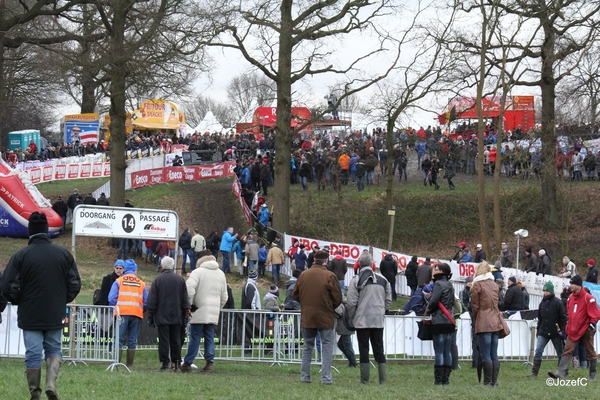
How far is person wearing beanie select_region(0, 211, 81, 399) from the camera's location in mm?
8734

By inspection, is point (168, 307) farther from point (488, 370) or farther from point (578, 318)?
point (578, 318)

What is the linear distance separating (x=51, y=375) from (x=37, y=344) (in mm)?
342

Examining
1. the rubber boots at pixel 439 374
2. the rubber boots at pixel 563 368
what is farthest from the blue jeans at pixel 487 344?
the rubber boots at pixel 563 368

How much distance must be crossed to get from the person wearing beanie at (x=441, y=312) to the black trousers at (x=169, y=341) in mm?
3797

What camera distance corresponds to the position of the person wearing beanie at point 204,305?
1298 cm

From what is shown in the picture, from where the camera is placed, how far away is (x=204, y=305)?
42.7 ft

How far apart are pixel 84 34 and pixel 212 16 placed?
16.0 ft

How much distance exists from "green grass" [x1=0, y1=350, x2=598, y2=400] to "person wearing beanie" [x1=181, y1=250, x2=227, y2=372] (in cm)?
41

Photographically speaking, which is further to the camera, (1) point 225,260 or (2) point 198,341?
(1) point 225,260

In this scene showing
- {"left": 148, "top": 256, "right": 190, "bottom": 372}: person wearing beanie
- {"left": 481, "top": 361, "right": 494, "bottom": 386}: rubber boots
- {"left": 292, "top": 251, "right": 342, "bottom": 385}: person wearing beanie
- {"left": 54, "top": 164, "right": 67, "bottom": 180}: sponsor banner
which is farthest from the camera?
{"left": 54, "top": 164, "right": 67, "bottom": 180}: sponsor banner

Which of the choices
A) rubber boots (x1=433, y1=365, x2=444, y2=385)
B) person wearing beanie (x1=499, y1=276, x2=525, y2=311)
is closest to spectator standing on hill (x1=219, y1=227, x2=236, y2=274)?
person wearing beanie (x1=499, y1=276, x2=525, y2=311)

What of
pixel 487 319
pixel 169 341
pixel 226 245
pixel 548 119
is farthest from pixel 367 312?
pixel 548 119

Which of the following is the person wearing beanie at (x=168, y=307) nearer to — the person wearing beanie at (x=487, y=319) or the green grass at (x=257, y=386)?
the green grass at (x=257, y=386)

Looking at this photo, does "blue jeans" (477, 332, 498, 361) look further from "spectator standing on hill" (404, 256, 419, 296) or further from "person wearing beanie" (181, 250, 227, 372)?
"spectator standing on hill" (404, 256, 419, 296)
